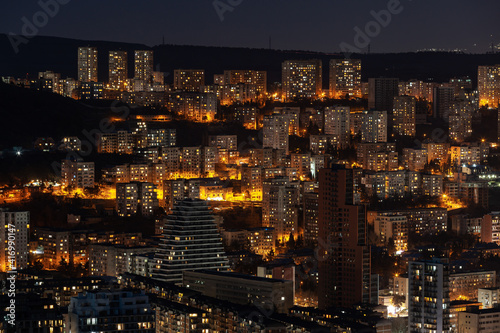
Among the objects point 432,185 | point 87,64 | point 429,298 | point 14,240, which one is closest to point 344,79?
point 87,64

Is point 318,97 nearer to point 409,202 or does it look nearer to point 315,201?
point 409,202

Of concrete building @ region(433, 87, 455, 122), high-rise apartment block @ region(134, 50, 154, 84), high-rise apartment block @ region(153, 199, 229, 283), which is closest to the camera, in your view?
high-rise apartment block @ region(153, 199, 229, 283)

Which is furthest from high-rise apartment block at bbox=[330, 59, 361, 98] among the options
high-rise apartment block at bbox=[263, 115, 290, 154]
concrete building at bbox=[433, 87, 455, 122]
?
high-rise apartment block at bbox=[263, 115, 290, 154]

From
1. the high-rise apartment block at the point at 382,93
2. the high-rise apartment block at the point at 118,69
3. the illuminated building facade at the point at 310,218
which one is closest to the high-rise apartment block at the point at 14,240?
the illuminated building facade at the point at 310,218

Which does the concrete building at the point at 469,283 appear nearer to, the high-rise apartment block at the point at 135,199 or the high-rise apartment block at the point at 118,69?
the high-rise apartment block at the point at 135,199

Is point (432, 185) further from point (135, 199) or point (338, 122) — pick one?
point (135, 199)

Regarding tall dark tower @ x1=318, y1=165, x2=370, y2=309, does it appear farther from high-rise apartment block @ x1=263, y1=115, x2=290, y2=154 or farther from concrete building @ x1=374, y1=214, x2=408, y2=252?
high-rise apartment block @ x1=263, y1=115, x2=290, y2=154

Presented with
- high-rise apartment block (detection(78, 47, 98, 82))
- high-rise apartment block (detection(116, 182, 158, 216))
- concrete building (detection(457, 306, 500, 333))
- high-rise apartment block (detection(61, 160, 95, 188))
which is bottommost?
concrete building (detection(457, 306, 500, 333))
